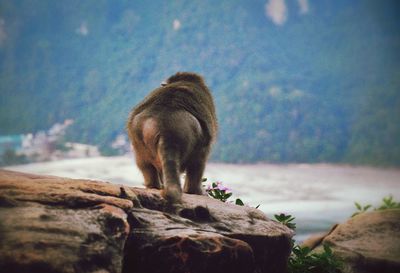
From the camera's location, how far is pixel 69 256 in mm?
2354

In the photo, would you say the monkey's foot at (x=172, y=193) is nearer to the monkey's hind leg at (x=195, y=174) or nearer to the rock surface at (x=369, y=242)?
the monkey's hind leg at (x=195, y=174)

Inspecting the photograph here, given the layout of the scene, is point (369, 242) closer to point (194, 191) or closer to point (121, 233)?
point (194, 191)

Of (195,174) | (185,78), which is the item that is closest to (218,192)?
(195,174)

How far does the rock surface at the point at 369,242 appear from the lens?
501 cm

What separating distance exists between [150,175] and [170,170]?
77 centimetres

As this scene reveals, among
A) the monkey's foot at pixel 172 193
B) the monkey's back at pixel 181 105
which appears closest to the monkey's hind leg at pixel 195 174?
the monkey's back at pixel 181 105

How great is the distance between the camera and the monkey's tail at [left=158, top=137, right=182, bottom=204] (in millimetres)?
3377

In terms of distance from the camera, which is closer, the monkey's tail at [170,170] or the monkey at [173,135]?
the monkey's tail at [170,170]

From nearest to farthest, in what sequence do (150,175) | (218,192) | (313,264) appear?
(150,175), (313,264), (218,192)

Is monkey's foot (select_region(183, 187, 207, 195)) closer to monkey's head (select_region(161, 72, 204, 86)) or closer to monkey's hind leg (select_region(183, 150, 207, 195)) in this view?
monkey's hind leg (select_region(183, 150, 207, 195))

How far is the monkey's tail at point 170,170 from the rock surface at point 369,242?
2.52 m

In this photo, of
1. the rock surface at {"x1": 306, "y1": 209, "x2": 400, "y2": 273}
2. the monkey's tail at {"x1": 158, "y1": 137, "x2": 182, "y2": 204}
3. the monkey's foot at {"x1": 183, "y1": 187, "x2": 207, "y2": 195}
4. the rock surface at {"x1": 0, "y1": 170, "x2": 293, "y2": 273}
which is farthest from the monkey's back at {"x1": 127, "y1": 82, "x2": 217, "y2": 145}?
the rock surface at {"x1": 306, "y1": 209, "x2": 400, "y2": 273}

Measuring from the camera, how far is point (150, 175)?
13.6ft

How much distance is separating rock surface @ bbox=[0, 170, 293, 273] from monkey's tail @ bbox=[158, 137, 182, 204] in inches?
3.1
